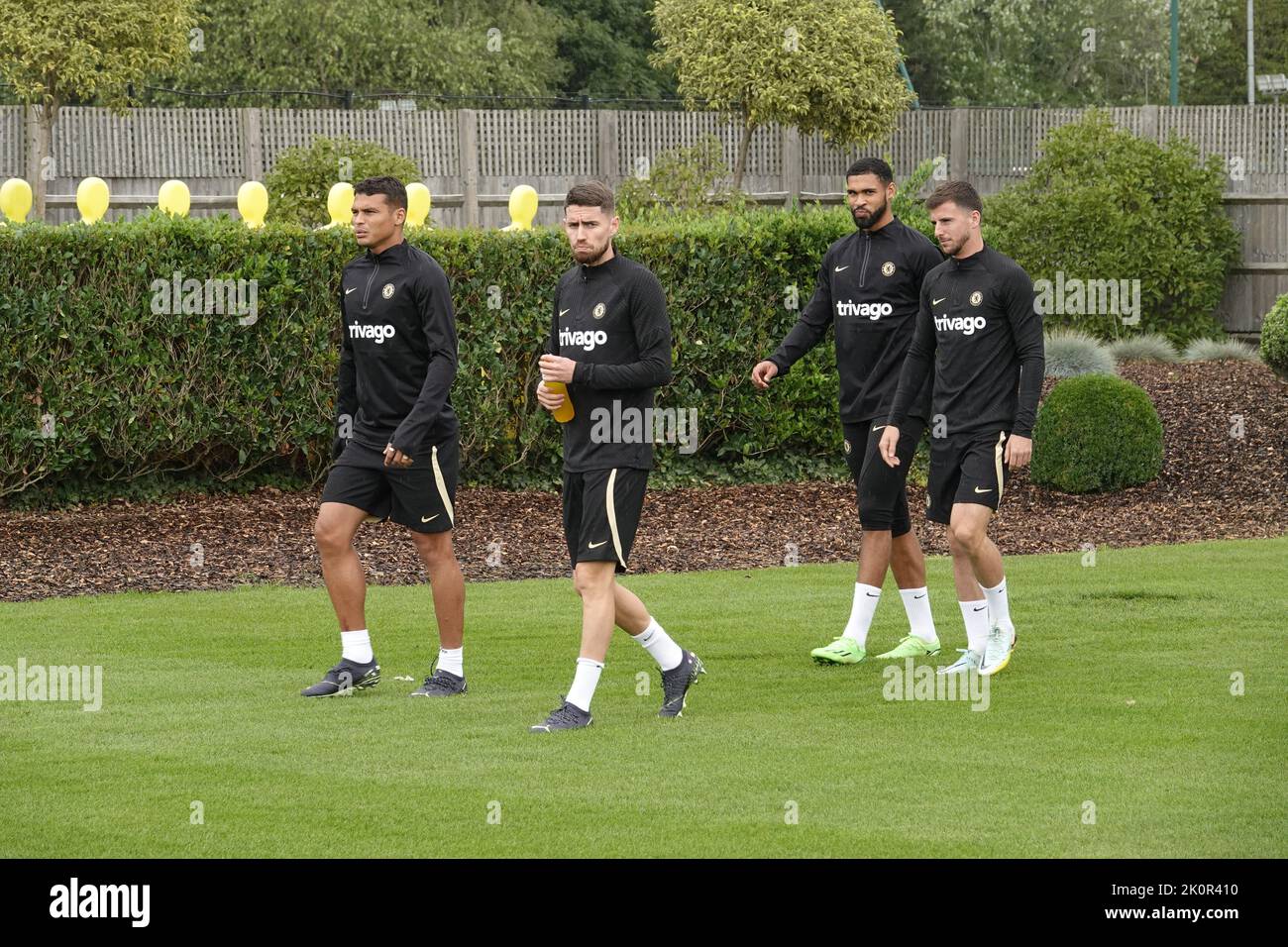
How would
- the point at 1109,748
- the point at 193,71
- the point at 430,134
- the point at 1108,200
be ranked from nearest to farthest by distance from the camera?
the point at 1109,748
the point at 1108,200
the point at 430,134
the point at 193,71

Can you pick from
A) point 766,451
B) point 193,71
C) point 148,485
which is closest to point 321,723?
point 148,485

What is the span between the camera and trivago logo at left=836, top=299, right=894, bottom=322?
29.5ft

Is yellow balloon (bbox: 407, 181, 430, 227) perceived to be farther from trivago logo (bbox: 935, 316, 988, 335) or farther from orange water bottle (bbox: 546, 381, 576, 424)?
orange water bottle (bbox: 546, 381, 576, 424)

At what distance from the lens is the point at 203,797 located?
625 cm

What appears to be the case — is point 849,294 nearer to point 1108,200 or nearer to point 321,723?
point 321,723

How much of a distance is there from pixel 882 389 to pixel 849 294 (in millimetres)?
505

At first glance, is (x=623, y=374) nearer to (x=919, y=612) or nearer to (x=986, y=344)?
(x=986, y=344)

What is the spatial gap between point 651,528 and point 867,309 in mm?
4875

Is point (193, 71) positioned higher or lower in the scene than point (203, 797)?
higher

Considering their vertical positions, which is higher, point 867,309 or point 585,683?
point 867,309

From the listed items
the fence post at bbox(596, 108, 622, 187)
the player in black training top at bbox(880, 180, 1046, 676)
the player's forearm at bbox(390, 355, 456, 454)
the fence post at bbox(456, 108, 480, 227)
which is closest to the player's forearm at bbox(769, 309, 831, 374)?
the player in black training top at bbox(880, 180, 1046, 676)

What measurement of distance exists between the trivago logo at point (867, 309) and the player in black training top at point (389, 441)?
2102mm

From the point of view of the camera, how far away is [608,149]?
29266 millimetres
